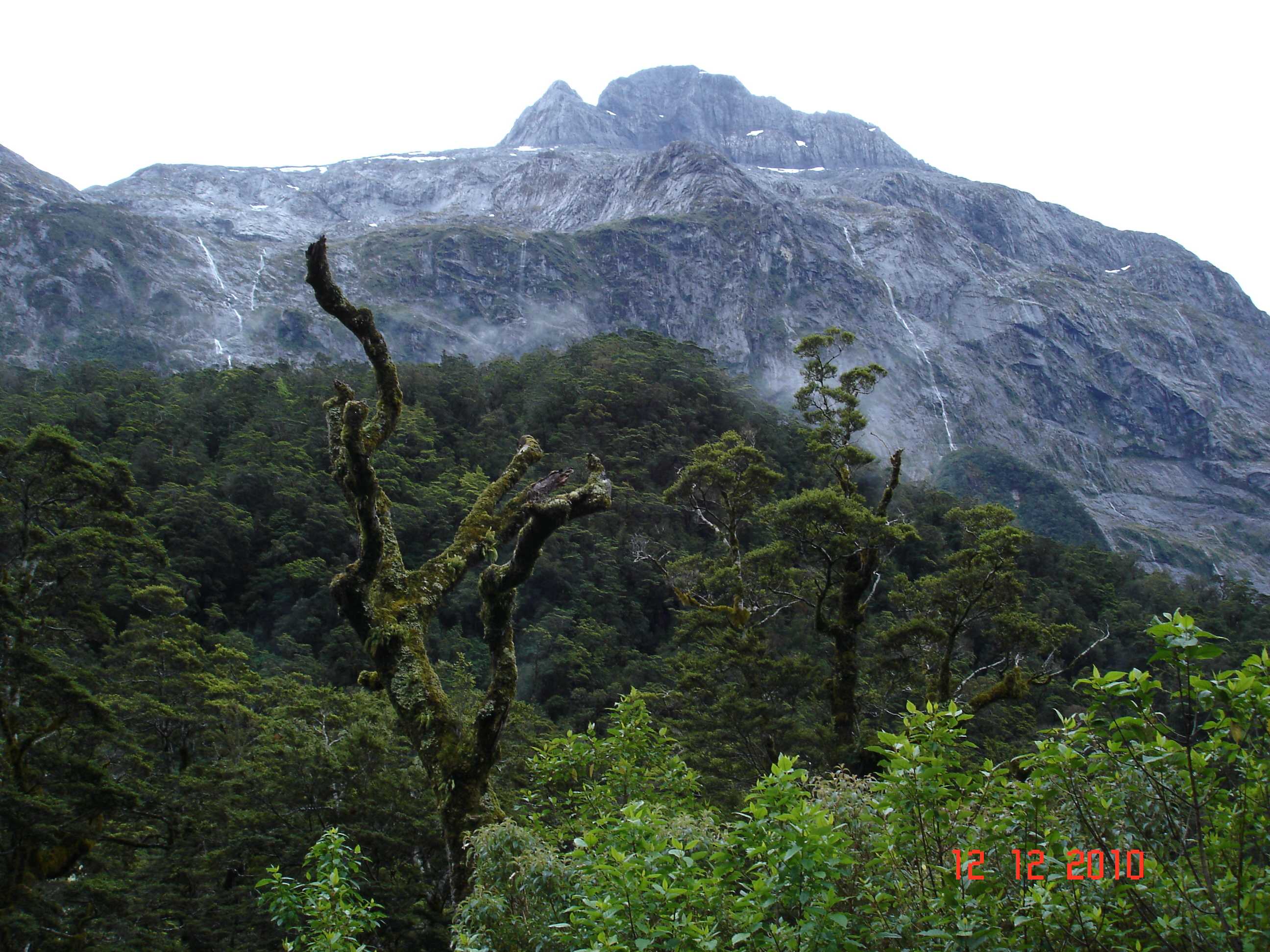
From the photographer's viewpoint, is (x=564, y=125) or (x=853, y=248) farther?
(x=564, y=125)

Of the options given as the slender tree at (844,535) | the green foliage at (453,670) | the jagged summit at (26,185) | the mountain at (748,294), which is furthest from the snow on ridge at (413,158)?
the slender tree at (844,535)

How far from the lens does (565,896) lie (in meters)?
4.32

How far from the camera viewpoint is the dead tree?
20.2 ft

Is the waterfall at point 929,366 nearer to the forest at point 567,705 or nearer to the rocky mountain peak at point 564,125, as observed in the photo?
the forest at point 567,705

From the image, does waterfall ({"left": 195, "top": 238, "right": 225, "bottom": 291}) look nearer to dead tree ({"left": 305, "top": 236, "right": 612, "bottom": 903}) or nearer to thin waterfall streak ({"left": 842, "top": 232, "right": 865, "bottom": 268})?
thin waterfall streak ({"left": 842, "top": 232, "right": 865, "bottom": 268})

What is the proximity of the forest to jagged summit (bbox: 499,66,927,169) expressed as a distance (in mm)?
149842

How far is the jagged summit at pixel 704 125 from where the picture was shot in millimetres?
173750

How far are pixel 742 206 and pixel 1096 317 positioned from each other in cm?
5200

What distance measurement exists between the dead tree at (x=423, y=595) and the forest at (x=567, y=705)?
0.03m

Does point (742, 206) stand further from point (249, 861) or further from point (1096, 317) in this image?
point (249, 861)

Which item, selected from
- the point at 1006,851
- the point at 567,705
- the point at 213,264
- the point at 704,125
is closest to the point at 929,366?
the point at 213,264

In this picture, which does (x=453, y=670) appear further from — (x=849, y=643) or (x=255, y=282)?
(x=255, y=282)

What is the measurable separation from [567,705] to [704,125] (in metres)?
178

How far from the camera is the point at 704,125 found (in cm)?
18062
